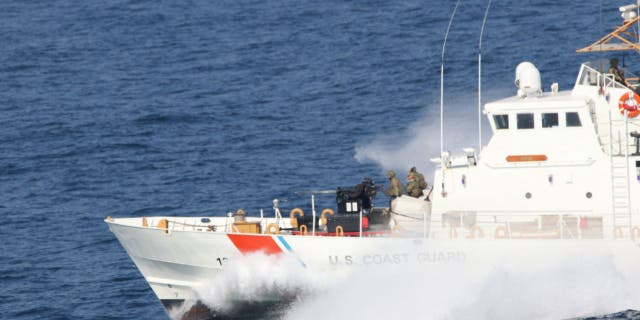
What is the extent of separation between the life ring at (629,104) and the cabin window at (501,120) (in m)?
2.96

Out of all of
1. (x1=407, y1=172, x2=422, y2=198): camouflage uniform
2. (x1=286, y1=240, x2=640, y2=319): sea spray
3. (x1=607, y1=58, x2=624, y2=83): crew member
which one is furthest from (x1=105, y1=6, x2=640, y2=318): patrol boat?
(x1=407, y1=172, x2=422, y2=198): camouflage uniform

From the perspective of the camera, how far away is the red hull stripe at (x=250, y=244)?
33.3 m

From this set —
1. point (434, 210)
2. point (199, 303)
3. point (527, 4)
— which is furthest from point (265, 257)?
point (527, 4)

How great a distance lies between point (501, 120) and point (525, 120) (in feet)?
2.02

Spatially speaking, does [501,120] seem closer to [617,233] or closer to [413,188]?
[413,188]

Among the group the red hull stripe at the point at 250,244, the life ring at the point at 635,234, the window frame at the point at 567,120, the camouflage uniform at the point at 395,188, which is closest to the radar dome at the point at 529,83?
the window frame at the point at 567,120

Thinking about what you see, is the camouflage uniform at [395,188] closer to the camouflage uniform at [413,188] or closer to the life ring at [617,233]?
the camouflage uniform at [413,188]

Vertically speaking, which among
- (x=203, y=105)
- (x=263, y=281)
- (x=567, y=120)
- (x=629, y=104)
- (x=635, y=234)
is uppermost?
(x=203, y=105)

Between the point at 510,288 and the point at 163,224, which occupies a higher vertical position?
the point at 163,224

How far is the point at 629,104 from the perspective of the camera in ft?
111

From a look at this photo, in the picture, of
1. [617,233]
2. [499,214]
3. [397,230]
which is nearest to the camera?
[617,233]

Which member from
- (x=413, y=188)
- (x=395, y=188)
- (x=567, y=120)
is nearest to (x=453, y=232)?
(x=395, y=188)

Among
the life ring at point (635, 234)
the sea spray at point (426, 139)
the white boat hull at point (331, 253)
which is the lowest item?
the white boat hull at point (331, 253)

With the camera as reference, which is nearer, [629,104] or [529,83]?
[629,104]
